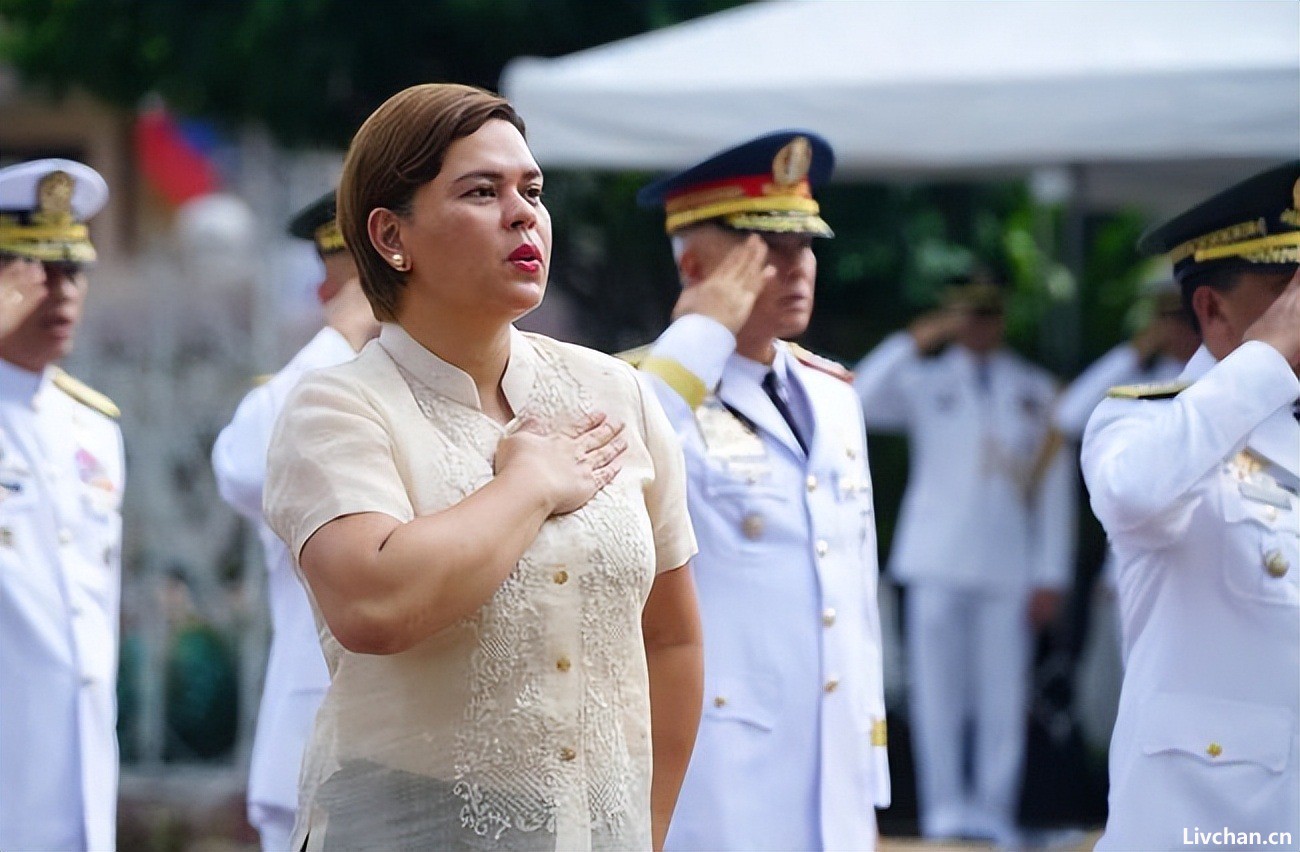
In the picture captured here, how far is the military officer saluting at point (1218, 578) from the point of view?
12.5 ft

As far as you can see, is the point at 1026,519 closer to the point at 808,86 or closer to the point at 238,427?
the point at 808,86

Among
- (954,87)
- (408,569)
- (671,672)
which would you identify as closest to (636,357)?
(671,672)

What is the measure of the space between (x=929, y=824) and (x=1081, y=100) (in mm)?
3324

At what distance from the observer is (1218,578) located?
3.90m

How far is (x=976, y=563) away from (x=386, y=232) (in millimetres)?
6283

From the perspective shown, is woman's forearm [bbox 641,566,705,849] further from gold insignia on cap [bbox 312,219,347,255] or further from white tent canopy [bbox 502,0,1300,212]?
white tent canopy [bbox 502,0,1300,212]

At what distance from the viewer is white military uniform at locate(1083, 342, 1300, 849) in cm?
382

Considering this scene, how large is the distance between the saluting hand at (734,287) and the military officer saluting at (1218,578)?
808 mm

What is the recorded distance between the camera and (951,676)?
29.3 feet

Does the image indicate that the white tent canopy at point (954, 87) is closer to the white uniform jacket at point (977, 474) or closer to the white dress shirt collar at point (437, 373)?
the white uniform jacket at point (977, 474)

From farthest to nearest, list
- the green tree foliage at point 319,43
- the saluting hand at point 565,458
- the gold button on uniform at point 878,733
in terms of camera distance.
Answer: the green tree foliage at point 319,43, the gold button on uniform at point 878,733, the saluting hand at point 565,458

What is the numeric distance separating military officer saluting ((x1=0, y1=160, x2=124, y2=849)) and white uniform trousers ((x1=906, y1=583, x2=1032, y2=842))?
4.46m

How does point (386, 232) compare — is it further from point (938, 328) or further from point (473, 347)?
point (938, 328)

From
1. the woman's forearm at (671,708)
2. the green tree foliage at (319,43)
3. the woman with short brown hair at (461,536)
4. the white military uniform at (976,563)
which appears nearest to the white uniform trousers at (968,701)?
the white military uniform at (976,563)
